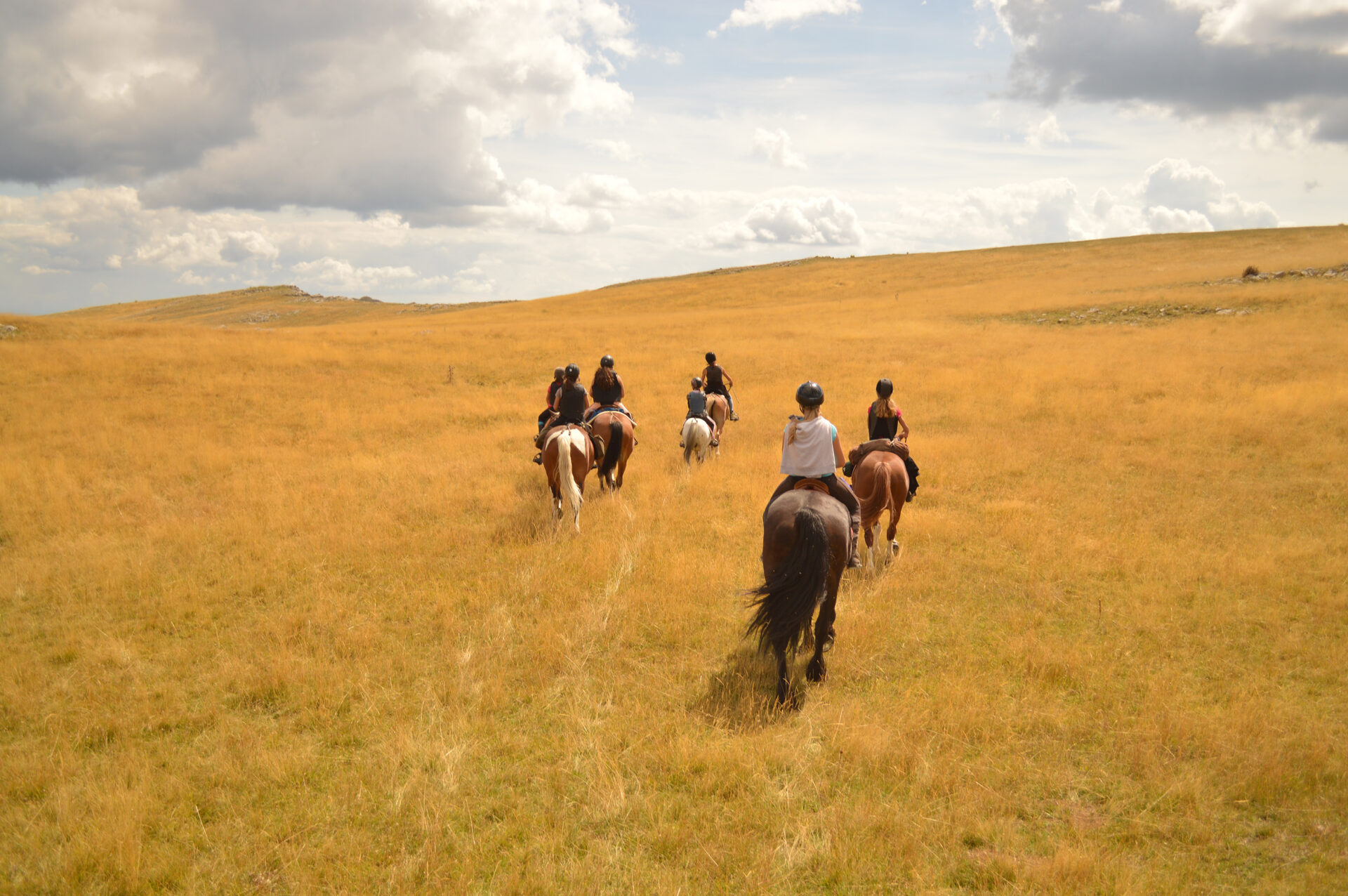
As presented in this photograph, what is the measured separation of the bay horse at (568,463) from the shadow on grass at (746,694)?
4.32 metres

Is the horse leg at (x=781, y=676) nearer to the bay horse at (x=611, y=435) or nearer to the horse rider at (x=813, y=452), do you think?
the horse rider at (x=813, y=452)

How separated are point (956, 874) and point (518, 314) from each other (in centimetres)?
5827

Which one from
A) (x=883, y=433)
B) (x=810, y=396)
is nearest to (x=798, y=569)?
(x=810, y=396)

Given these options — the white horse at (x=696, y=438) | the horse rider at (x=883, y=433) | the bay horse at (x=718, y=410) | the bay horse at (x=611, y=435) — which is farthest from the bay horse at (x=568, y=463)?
the bay horse at (x=718, y=410)

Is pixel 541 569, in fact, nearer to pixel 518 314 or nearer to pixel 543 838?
pixel 543 838

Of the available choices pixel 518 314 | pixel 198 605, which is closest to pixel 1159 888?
pixel 198 605

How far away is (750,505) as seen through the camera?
11.5 metres

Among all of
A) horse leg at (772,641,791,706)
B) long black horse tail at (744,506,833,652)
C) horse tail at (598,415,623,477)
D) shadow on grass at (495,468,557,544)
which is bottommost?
horse leg at (772,641,791,706)

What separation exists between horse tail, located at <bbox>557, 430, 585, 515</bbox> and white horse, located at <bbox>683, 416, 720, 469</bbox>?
4243 mm

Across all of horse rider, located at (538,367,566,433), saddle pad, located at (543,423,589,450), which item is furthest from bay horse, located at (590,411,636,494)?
saddle pad, located at (543,423,589,450)

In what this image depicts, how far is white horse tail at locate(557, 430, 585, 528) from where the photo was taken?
10203 mm

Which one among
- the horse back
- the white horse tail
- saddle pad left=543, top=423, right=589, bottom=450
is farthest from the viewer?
saddle pad left=543, top=423, right=589, bottom=450

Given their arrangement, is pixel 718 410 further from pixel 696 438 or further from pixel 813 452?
pixel 813 452

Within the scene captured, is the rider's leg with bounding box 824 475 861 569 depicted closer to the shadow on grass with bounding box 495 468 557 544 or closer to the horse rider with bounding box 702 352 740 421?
the shadow on grass with bounding box 495 468 557 544
